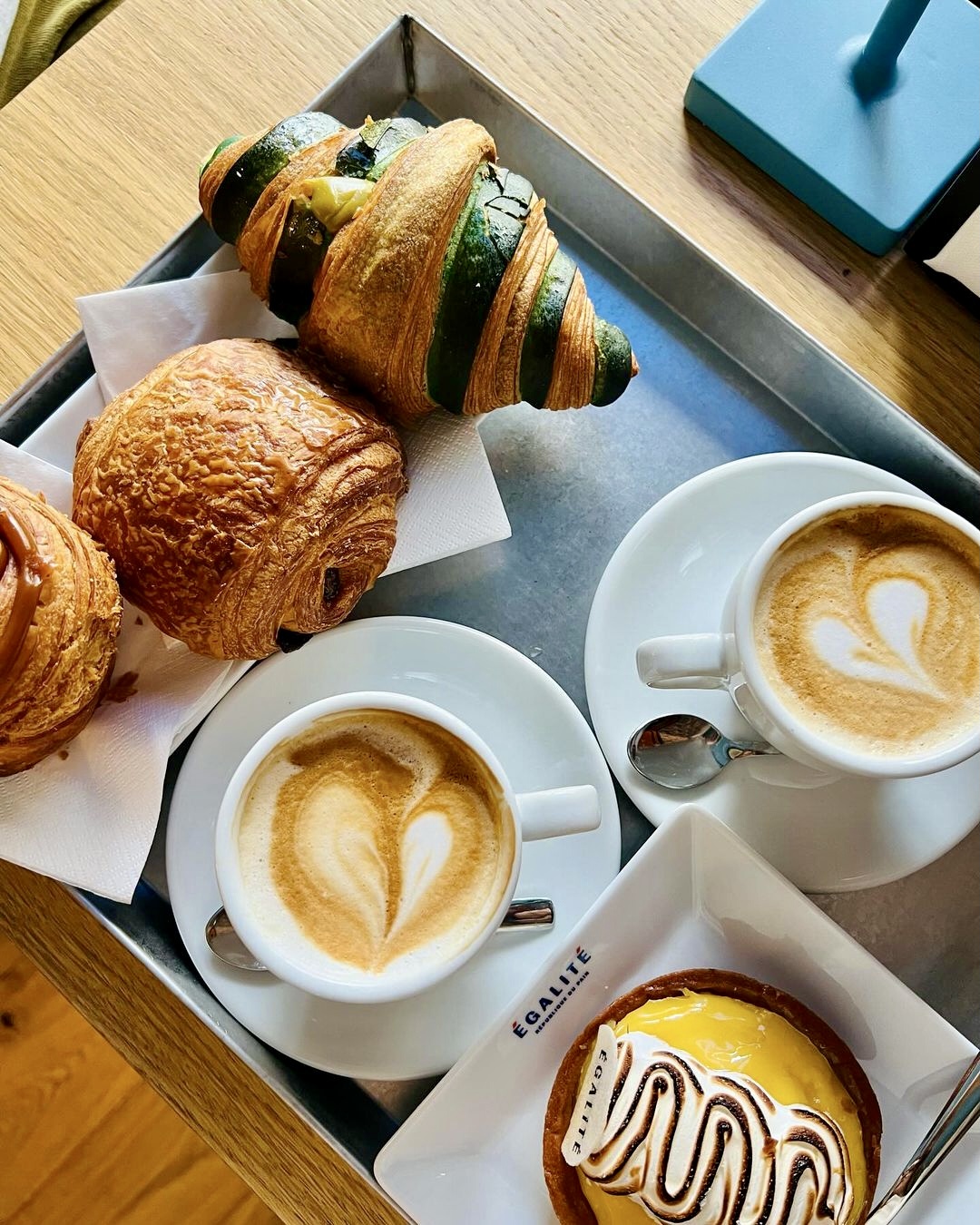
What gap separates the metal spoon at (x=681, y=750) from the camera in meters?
0.88

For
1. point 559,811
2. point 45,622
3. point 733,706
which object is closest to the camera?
point 45,622

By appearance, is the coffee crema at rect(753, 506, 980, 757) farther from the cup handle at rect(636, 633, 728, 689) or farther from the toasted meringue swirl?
the toasted meringue swirl

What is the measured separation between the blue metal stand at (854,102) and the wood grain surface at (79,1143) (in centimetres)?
115

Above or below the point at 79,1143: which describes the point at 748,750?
above

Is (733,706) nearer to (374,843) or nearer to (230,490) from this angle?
(374,843)

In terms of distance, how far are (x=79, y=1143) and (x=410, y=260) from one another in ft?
3.50

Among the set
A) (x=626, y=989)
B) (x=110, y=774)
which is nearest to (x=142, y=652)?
(x=110, y=774)

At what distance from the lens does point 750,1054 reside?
0.82 metres

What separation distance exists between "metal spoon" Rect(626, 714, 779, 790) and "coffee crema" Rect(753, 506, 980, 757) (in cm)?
9

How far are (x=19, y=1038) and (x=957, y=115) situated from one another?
52.8 inches

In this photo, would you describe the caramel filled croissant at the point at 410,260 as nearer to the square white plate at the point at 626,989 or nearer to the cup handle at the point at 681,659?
the cup handle at the point at 681,659

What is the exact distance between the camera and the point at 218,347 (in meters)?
0.81

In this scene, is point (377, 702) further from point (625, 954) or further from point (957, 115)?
point (957, 115)

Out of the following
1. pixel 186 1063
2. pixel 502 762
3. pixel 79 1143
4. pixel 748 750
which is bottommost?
pixel 79 1143
